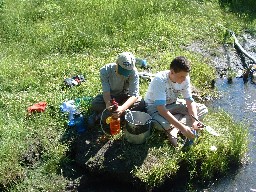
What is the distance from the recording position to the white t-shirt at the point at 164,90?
610 cm

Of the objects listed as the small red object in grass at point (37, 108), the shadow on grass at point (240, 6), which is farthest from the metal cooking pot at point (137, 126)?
the shadow on grass at point (240, 6)

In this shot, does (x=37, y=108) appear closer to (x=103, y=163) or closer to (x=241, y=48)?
(x=103, y=163)

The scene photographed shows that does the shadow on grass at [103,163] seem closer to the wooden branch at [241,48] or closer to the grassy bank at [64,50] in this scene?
the grassy bank at [64,50]

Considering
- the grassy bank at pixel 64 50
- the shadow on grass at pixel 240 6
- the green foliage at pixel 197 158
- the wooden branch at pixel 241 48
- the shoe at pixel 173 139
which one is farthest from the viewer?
the shadow on grass at pixel 240 6

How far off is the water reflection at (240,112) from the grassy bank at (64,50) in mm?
245

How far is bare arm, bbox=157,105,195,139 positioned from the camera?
5977 millimetres

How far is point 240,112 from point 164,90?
7.18 feet

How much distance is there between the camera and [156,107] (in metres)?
6.34

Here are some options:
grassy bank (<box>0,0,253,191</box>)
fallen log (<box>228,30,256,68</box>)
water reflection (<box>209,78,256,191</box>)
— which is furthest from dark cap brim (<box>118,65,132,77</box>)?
fallen log (<box>228,30,256,68</box>)

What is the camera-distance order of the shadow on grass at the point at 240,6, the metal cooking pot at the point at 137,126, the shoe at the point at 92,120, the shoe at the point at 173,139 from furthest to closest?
the shadow on grass at the point at 240,6 → the shoe at the point at 92,120 → the shoe at the point at 173,139 → the metal cooking pot at the point at 137,126

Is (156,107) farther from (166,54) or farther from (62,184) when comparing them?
(166,54)

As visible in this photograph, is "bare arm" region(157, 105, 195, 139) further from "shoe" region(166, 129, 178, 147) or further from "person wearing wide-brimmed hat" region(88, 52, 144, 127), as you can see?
"person wearing wide-brimmed hat" region(88, 52, 144, 127)

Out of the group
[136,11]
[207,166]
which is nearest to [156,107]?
[207,166]

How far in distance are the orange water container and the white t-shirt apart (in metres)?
0.63
